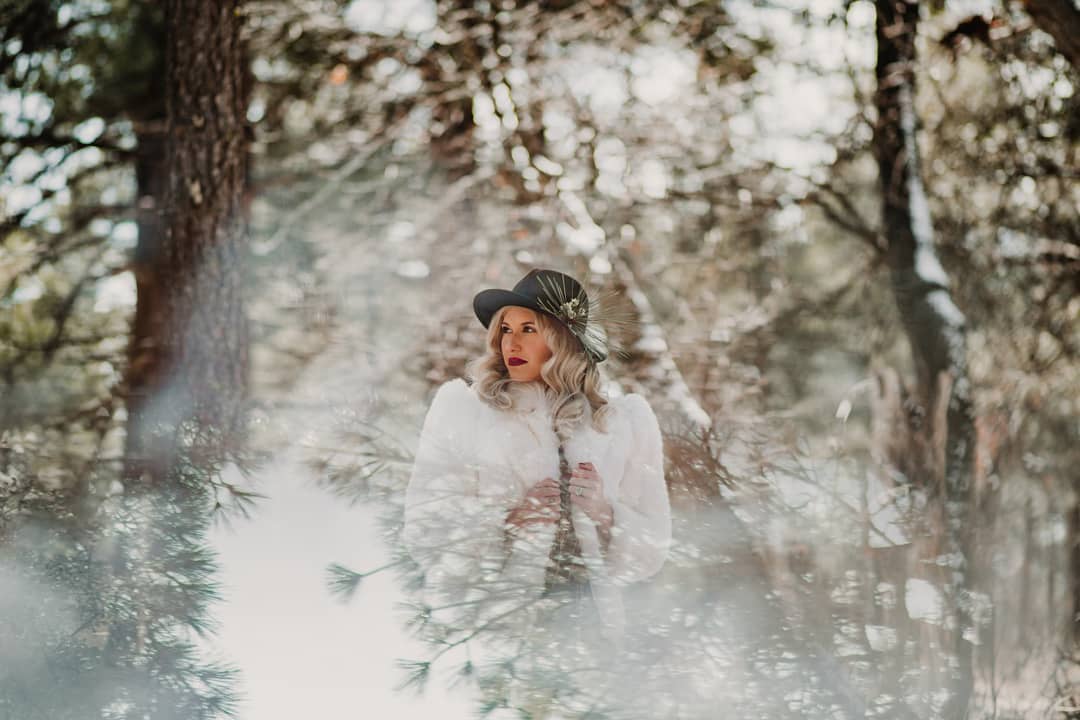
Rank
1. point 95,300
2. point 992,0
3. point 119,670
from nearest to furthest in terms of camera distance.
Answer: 1. point 119,670
2. point 992,0
3. point 95,300

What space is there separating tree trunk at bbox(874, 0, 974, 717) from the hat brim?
2289 mm

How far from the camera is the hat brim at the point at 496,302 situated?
266 centimetres

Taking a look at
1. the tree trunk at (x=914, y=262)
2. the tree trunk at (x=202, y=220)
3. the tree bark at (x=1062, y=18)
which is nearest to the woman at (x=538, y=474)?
the tree trunk at (x=202, y=220)

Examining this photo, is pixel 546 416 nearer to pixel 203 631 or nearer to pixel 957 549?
pixel 203 631

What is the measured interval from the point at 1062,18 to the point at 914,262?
235 cm

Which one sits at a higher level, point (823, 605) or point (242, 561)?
point (242, 561)

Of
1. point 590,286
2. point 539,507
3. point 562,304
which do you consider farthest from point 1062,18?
point 539,507

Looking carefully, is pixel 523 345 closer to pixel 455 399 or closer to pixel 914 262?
pixel 455 399

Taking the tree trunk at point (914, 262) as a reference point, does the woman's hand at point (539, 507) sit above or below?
below

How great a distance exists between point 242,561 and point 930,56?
17.8 ft

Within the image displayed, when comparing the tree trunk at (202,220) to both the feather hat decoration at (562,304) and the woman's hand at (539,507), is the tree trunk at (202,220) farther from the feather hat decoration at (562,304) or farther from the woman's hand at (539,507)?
the woman's hand at (539,507)

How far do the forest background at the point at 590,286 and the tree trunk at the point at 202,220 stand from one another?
2 cm

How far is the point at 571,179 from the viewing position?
6.21m

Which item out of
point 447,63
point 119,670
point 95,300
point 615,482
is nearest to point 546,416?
point 615,482
